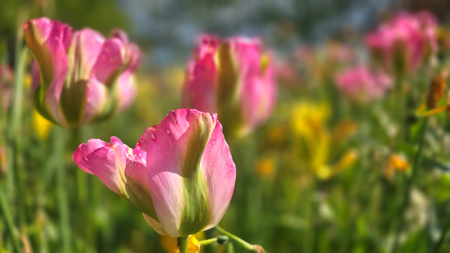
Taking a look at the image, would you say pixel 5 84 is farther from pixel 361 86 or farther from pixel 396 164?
pixel 361 86

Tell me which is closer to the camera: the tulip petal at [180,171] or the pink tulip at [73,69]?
the tulip petal at [180,171]

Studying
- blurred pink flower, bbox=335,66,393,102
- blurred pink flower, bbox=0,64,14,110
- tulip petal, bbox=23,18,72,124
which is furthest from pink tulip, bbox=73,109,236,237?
blurred pink flower, bbox=335,66,393,102

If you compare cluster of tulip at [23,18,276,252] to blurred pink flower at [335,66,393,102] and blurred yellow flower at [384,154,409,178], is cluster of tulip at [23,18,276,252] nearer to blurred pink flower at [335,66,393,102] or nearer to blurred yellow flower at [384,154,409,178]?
blurred yellow flower at [384,154,409,178]

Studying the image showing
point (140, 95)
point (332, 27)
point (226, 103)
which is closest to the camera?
point (226, 103)

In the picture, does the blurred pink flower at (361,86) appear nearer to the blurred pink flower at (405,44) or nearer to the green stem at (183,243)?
the blurred pink flower at (405,44)

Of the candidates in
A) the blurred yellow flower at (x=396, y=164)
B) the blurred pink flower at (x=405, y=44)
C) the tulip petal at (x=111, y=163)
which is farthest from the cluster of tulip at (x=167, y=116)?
the blurred pink flower at (x=405, y=44)

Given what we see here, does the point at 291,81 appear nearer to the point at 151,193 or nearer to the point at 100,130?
the point at 100,130

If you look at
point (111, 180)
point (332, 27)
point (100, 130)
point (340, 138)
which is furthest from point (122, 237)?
point (332, 27)
